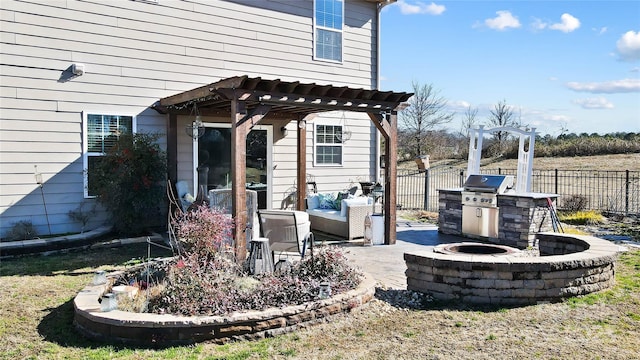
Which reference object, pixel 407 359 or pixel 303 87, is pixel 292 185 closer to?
pixel 303 87

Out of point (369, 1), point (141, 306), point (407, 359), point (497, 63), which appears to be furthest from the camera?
point (497, 63)

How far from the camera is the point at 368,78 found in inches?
478

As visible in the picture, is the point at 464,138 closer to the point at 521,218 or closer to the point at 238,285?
the point at 521,218

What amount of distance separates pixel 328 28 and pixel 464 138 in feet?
78.8

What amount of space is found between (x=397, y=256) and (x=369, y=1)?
7.08 m

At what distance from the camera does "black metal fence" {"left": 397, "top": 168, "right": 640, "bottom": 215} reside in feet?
41.7

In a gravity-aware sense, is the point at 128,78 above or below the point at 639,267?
above

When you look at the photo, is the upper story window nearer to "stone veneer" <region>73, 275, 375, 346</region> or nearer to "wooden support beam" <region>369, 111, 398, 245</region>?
"wooden support beam" <region>369, 111, 398, 245</region>

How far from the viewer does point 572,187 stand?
1722 cm

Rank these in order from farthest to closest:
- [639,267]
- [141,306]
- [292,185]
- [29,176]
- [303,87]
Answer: [292,185]
[29,176]
[303,87]
[639,267]
[141,306]

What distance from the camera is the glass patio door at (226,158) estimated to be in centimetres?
981

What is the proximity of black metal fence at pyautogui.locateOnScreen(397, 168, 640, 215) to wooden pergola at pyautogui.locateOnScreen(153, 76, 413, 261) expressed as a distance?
233 centimetres

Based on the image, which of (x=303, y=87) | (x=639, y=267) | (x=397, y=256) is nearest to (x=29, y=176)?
(x=303, y=87)

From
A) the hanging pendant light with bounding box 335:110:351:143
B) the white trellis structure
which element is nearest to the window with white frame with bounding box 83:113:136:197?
the hanging pendant light with bounding box 335:110:351:143
